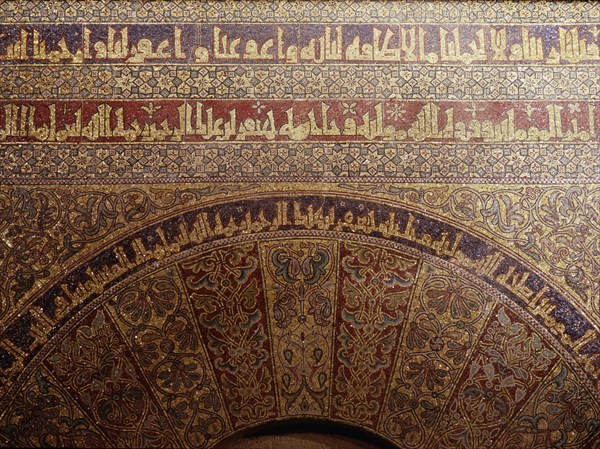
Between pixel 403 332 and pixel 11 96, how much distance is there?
2.48 metres

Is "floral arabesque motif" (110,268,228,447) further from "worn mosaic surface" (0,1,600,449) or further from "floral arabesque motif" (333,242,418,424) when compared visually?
"floral arabesque motif" (333,242,418,424)

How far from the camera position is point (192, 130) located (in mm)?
5430

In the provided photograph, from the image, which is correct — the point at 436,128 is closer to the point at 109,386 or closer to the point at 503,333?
the point at 503,333

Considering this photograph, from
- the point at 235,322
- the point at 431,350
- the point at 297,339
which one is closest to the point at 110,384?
the point at 235,322

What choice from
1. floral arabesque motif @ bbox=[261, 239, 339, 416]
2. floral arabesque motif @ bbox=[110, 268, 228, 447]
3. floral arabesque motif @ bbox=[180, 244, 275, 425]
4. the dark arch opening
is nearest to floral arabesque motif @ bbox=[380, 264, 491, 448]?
the dark arch opening

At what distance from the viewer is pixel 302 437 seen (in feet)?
17.5

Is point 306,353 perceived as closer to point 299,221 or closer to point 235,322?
point 235,322

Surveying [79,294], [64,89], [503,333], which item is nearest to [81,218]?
[79,294]

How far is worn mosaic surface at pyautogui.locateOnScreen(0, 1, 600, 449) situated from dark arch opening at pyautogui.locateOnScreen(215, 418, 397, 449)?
0.26 ft

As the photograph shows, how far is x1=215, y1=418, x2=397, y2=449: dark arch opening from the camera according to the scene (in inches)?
207

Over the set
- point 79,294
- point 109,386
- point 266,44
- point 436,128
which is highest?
point 266,44

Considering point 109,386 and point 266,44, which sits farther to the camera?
point 266,44

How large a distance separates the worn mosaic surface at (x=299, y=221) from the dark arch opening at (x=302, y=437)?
0.08 m

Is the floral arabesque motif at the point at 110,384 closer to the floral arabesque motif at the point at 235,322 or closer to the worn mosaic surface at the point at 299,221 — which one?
the worn mosaic surface at the point at 299,221
